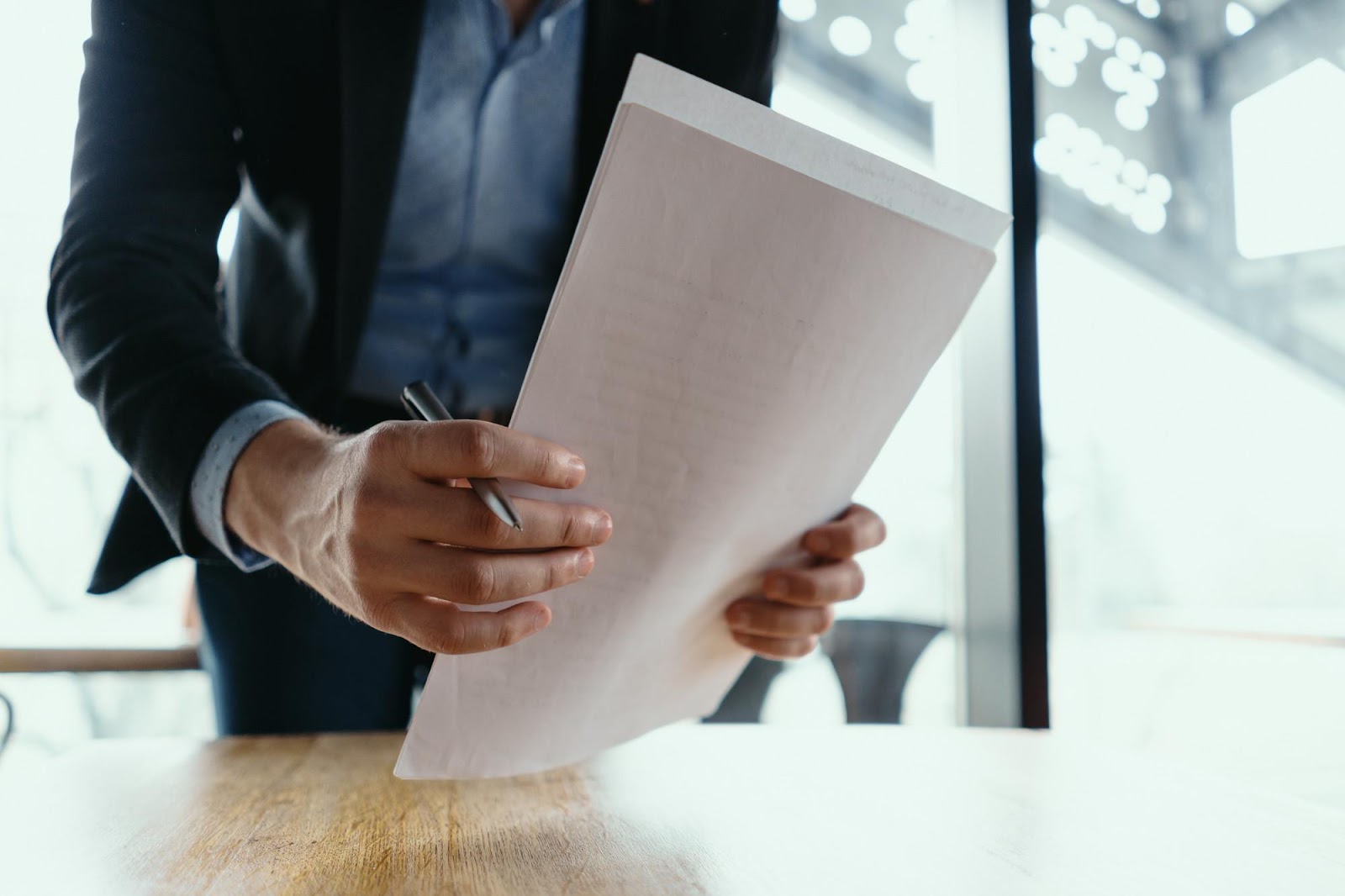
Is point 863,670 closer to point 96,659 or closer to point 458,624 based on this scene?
point 96,659

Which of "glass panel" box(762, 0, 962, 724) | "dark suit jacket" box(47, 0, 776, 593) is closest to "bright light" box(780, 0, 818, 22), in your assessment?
"glass panel" box(762, 0, 962, 724)

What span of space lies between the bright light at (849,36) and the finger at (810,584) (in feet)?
4.29

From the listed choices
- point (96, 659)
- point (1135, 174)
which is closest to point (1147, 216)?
point (1135, 174)

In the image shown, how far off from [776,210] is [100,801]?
44 cm

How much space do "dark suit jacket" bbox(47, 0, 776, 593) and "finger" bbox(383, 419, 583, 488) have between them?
0.56ft

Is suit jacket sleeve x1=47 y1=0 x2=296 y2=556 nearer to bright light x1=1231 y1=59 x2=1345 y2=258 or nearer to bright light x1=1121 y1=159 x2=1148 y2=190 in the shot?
bright light x1=1231 y1=59 x2=1345 y2=258

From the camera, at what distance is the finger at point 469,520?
36 centimetres

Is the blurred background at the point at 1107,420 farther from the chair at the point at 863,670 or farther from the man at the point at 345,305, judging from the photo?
the man at the point at 345,305

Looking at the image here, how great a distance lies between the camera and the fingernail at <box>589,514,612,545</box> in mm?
392

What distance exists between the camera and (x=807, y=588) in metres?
0.56

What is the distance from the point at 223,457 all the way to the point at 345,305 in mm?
248

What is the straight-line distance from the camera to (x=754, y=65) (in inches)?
33.3

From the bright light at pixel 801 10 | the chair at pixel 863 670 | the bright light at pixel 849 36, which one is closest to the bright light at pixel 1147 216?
the bright light at pixel 849 36

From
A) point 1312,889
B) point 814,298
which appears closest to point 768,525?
point 814,298
